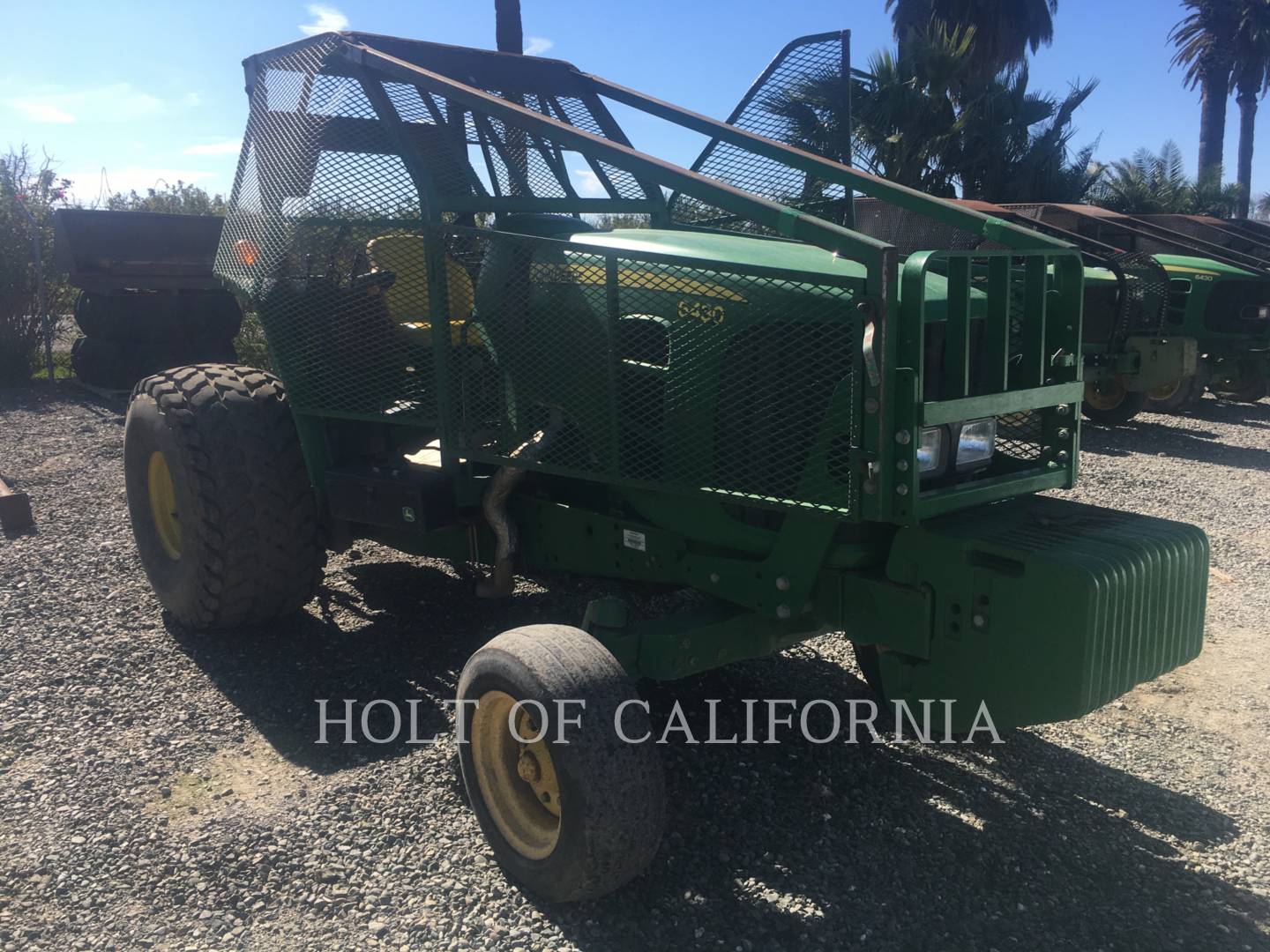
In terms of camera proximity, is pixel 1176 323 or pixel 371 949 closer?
pixel 371 949

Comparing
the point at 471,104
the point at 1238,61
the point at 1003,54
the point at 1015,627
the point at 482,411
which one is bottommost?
the point at 1015,627

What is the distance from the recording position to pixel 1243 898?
2.99 meters

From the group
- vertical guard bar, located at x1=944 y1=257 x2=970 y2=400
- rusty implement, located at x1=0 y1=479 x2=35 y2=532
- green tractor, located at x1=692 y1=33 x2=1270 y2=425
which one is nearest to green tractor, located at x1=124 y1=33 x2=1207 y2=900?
vertical guard bar, located at x1=944 y1=257 x2=970 y2=400

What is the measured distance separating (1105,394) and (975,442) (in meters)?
9.02

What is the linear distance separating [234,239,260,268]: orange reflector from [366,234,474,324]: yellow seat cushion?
747 millimetres

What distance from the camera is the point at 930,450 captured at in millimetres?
2914

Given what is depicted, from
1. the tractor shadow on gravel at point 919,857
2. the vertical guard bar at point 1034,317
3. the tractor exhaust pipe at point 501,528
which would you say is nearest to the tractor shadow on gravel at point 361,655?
the tractor exhaust pipe at point 501,528

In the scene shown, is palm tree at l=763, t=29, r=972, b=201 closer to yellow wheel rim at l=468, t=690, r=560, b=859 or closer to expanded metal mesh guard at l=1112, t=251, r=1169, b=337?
expanded metal mesh guard at l=1112, t=251, r=1169, b=337

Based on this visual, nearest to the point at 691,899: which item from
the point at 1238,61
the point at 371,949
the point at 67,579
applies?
the point at 371,949

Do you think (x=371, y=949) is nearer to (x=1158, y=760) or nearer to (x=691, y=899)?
(x=691, y=899)

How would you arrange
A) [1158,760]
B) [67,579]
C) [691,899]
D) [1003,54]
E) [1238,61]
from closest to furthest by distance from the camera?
[691,899], [1158,760], [67,579], [1003,54], [1238,61]

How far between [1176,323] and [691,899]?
11057mm

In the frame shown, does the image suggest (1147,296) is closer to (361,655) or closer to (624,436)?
(361,655)

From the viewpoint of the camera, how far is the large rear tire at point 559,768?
109 inches
